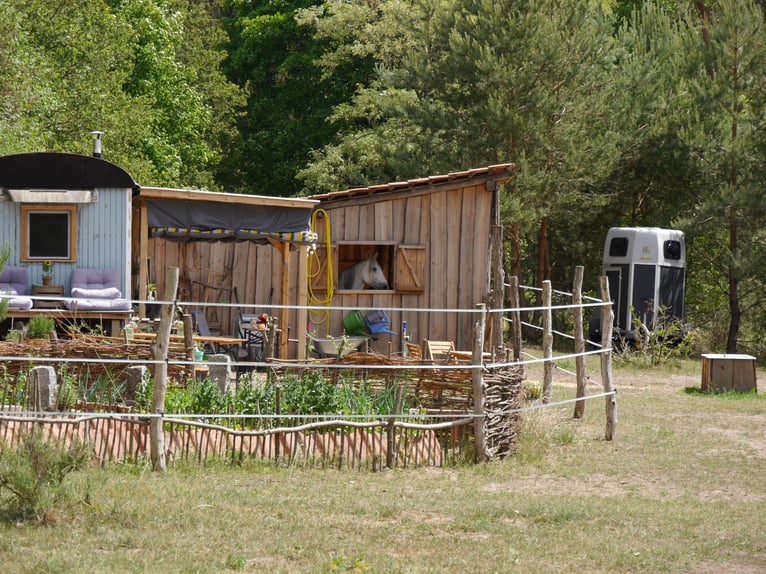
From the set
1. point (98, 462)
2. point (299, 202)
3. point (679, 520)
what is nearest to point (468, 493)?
point (679, 520)

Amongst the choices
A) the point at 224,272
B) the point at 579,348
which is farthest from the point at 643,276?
the point at 579,348

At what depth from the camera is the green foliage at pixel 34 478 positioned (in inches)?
264

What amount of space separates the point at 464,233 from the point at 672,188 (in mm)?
10945

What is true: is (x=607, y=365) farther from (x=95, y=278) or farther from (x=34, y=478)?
(x=34, y=478)

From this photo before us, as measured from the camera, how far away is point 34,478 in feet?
22.1

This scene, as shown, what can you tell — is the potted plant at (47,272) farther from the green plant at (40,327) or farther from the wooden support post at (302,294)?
the wooden support post at (302,294)

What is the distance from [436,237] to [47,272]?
5771mm

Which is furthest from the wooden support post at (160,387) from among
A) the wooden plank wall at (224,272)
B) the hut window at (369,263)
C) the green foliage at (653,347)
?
the green foliage at (653,347)

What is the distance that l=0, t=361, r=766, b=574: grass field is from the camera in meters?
6.28

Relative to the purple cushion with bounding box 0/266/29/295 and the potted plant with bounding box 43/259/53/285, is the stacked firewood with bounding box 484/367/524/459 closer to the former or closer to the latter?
the potted plant with bounding box 43/259/53/285

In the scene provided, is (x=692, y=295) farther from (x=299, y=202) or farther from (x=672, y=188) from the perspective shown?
(x=299, y=202)

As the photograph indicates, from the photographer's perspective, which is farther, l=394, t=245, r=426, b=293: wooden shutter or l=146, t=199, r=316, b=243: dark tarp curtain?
l=394, t=245, r=426, b=293: wooden shutter

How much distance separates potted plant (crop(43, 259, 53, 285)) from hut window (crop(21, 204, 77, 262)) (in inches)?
3.3

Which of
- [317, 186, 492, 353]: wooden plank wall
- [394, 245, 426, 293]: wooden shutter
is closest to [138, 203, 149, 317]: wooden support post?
[317, 186, 492, 353]: wooden plank wall
